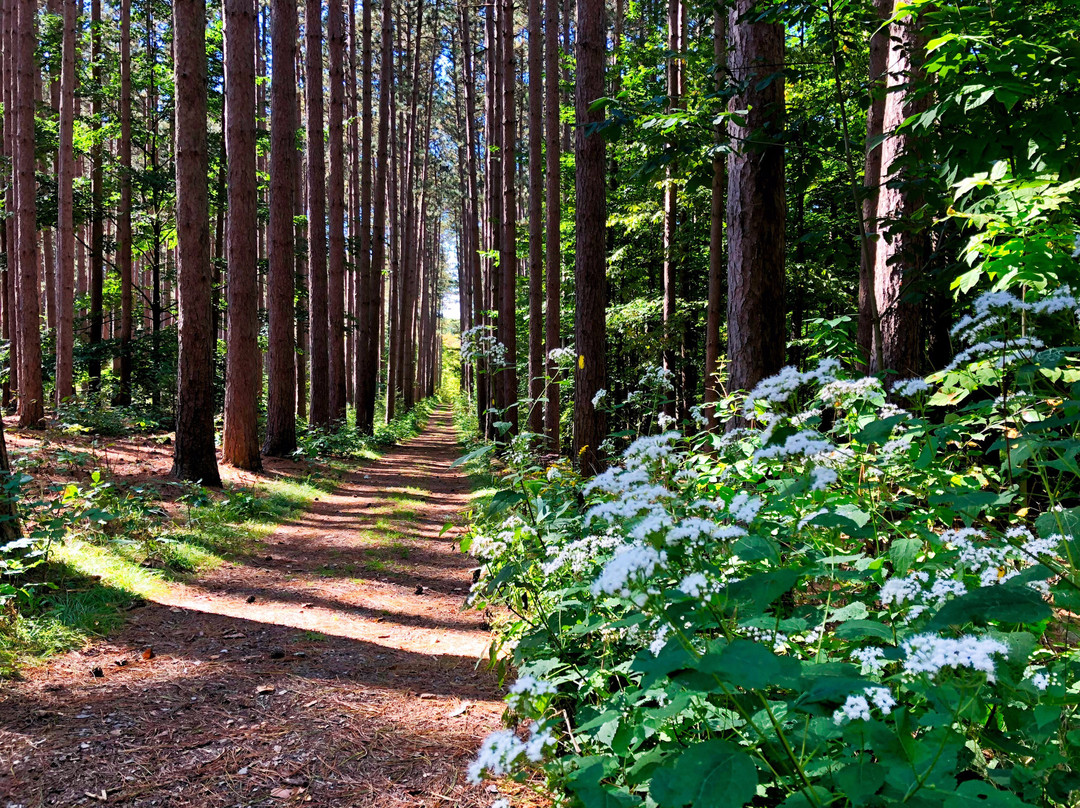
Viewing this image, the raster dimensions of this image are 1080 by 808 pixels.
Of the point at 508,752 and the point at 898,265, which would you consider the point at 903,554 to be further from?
the point at 898,265

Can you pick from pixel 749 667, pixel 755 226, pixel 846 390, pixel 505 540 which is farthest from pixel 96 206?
pixel 749 667

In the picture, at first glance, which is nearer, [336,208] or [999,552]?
[999,552]

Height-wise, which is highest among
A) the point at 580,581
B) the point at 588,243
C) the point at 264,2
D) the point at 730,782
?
the point at 264,2

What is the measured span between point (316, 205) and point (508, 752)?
13.9 metres

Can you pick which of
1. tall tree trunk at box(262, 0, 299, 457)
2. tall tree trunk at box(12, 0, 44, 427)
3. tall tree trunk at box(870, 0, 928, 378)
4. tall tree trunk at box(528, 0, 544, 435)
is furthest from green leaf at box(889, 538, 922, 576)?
tall tree trunk at box(12, 0, 44, 427)

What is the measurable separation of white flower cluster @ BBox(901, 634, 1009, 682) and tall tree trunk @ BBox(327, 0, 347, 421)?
14.6 metres

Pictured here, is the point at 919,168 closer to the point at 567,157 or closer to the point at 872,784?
the point at 872,784

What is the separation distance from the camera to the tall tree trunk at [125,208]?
13625 mm

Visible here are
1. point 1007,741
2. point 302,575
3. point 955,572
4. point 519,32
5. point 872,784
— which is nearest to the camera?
point 872,784

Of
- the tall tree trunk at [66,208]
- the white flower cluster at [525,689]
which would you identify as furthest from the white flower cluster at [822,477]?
the tall tree trunk at [66,208]

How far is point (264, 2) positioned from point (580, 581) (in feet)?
81.8

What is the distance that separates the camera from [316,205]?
13.5m

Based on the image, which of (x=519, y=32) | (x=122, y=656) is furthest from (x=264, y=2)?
(x=122, y=656)

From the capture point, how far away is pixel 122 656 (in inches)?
139
